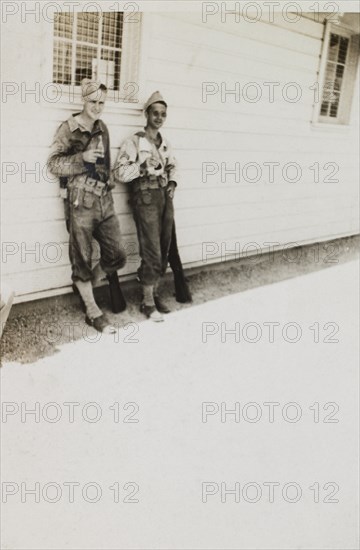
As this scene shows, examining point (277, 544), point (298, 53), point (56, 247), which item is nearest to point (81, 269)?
point (56, 247)

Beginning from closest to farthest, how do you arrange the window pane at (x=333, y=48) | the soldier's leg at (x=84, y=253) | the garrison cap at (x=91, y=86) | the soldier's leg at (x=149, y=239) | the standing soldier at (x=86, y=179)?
the garrison cap at (x=91, y=86), the standing soldier at (x=86, y=179), the soldier's leg at (x=84, y=253), the soldier's leg at (x=149, y=239), the window pane at (x=333, y=48)

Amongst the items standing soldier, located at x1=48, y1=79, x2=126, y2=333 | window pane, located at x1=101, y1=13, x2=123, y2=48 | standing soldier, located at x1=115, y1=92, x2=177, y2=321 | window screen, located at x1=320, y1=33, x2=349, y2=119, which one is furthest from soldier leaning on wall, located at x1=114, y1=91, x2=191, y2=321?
window screen, located at x1=320, y1=33, x2=349, y2=119

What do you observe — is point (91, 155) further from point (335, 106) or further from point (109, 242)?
point (335, 106)

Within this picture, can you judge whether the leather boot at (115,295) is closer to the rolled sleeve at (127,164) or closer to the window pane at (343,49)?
the rolled sleeve at (127,164)

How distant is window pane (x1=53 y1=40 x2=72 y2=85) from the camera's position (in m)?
4.84

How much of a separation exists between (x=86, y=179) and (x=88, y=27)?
4.97 ft

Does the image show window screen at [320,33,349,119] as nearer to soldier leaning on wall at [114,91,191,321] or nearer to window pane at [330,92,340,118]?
window pane at [330,92,340,118]

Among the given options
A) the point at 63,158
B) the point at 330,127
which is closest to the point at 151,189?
the point at 63,158

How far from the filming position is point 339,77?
336 inches

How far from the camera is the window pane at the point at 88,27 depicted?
193 inches

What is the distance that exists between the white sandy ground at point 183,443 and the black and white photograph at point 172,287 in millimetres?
15

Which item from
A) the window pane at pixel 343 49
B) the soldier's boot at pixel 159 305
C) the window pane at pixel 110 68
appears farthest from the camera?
the window pane at pixel 343 49

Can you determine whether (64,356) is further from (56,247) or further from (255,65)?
(255,65)

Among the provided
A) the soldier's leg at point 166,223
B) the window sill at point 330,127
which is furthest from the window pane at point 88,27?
the window sill at point 330,127
